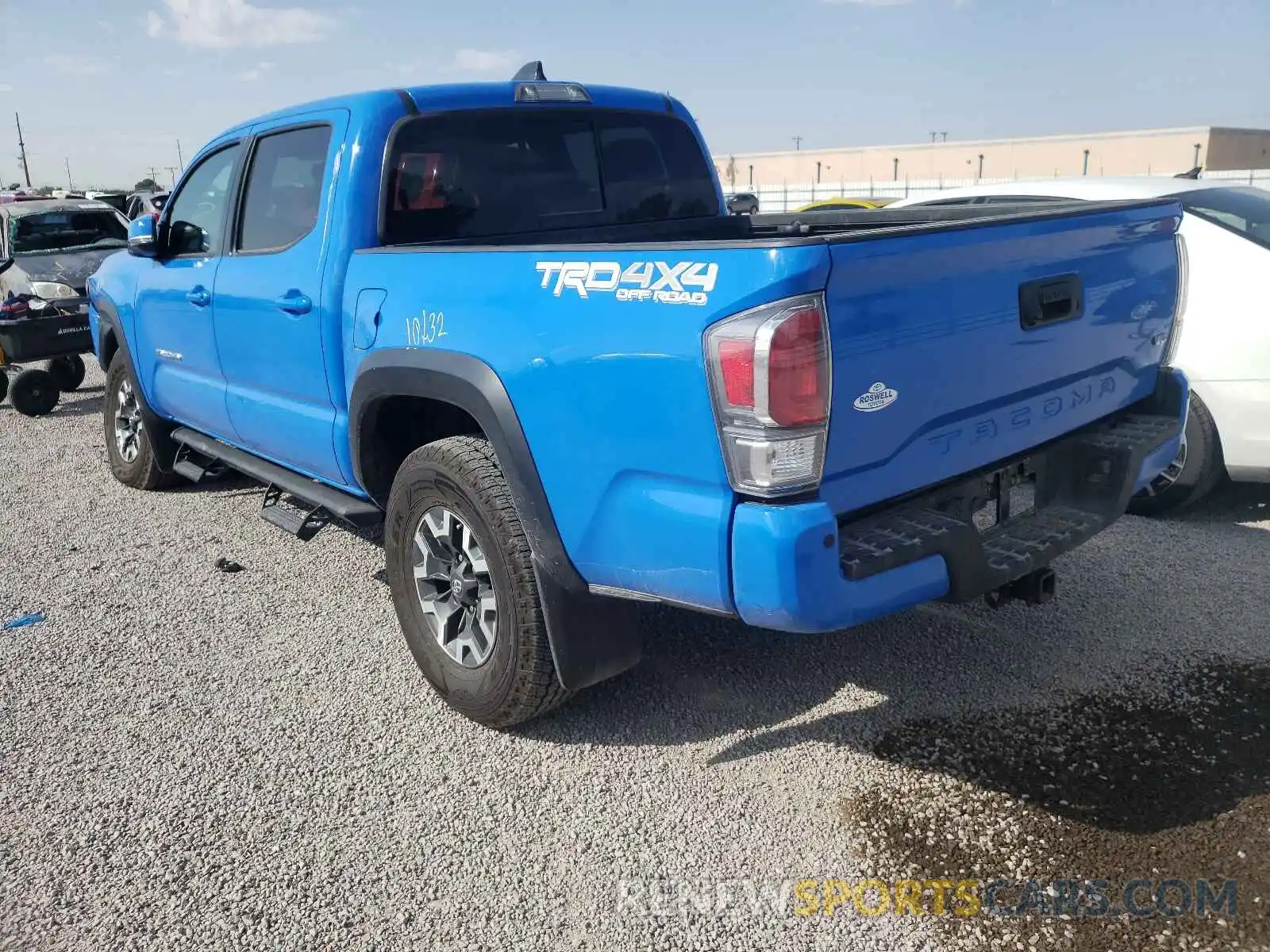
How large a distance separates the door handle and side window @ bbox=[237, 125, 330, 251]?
0.81ft

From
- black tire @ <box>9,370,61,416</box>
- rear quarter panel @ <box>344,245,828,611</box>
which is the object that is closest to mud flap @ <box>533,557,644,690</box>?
rear quarter panel @ <box>344,245,828,611</box>

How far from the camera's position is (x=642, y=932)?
97.9 inches

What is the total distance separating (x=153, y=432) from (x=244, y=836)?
3.78m

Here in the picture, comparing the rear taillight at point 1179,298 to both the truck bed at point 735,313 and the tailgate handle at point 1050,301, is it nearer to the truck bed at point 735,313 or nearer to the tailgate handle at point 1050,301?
the truck bed at point 735,313

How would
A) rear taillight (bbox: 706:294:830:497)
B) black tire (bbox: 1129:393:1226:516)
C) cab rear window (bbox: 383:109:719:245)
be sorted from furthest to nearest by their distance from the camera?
black tire (bbox: 1129:393:1226:516)
cab rear window (bbox: 383:109:719:245)
rear taillight (bbox: 706:294:830:497)

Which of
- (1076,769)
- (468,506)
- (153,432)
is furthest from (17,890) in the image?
A: (153,432)

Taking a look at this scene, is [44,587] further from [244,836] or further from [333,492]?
[244,836]

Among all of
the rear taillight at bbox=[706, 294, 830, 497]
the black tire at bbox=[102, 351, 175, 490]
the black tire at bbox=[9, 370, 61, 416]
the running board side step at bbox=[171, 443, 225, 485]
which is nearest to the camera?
the rear taillight at bbox=[706, 294, 830, 497]

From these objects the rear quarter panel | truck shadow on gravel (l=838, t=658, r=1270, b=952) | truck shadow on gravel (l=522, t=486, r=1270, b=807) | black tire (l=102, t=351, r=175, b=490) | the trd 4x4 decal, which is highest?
the trd 4x4 decal

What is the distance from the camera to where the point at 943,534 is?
265cm

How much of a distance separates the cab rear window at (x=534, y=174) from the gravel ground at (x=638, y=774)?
175 cm

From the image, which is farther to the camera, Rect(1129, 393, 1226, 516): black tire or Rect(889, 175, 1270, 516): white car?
Rect(1129, 393, 1226, 516): black tire

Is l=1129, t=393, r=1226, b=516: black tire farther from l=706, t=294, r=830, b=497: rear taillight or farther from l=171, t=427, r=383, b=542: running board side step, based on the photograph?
l=171, t=427, r=383, b=542: running board side step

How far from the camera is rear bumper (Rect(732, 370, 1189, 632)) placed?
2.38 meters
